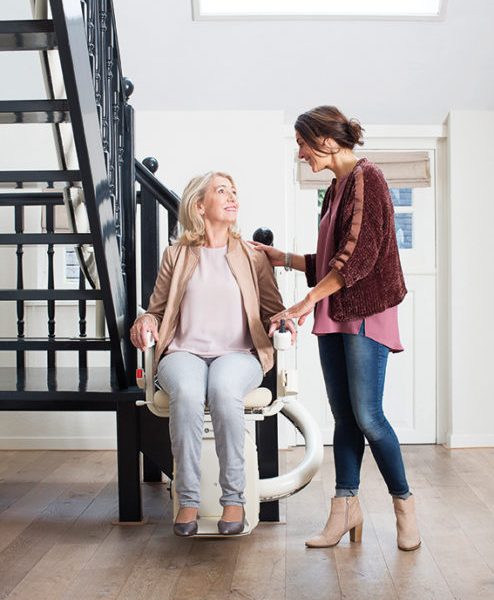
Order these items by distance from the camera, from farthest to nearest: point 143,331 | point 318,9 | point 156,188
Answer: point 318,9 → point 156,188 → point 143,331

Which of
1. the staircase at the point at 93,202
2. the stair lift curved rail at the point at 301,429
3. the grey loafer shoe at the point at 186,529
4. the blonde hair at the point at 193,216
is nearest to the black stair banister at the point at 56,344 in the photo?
the staircase at the point at 93,202

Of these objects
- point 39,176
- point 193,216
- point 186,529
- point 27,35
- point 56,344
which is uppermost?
point 27,35

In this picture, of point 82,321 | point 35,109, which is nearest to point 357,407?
point 35,109

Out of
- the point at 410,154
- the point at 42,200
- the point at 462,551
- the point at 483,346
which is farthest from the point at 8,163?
the point at 462,551

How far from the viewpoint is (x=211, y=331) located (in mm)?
2982

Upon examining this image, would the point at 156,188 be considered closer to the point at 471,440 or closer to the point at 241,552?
the point at 241,552

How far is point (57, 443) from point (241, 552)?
2.39 m

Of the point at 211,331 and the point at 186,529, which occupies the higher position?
the point at 211,331

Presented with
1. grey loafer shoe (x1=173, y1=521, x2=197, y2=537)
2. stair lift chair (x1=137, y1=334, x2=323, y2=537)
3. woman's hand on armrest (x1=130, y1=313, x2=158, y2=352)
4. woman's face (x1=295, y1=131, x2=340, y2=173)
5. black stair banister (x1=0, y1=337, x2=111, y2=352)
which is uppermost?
woman's face (x1=295, y1=131, x2=340, y2=173)

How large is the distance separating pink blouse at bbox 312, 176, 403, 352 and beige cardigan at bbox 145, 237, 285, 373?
0.23 metres

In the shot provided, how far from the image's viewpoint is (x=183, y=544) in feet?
9.78

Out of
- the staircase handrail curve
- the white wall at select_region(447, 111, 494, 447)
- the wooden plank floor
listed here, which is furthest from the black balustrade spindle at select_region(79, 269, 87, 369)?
the white wall at select_region(447, 111, 494, 447)

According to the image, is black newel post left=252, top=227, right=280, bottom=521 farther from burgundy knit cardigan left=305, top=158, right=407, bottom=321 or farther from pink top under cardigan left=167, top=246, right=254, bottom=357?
burgundy knit cardigan left=305, top=158, right=407, bottom=321

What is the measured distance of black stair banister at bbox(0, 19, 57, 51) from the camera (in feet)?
7.99
